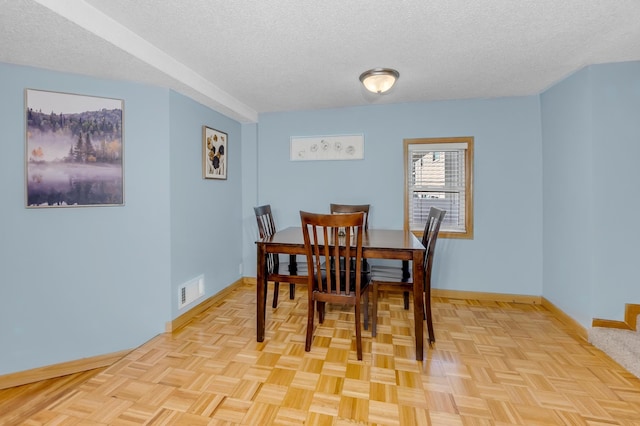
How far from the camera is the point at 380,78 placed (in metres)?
2.49

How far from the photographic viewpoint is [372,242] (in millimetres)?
2445

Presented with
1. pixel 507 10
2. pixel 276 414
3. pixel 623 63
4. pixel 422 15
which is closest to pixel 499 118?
pixel 623 63

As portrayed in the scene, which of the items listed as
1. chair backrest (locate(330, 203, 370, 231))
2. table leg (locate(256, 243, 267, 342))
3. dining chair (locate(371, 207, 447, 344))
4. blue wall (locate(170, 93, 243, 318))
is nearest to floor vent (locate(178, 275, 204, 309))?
blue wall (locate(170, 93, 243, 318))

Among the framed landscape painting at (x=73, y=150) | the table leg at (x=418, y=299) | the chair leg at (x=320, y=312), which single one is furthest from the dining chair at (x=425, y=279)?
the framed landscape painting at (x=73, y=150)

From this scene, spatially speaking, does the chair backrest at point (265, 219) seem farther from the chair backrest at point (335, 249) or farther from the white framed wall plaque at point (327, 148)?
the white framed wall plaque at point (327, 148)

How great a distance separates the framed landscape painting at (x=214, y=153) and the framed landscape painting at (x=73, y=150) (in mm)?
792

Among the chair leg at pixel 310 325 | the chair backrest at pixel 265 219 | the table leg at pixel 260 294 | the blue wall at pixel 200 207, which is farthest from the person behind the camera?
the chair backrest at pixel 265 219

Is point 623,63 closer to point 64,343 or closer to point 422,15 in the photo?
point 422,15

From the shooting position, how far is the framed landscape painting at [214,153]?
3.16 m

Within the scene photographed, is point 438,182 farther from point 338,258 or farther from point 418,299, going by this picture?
point 338,258

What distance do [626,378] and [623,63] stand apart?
7.34 ft

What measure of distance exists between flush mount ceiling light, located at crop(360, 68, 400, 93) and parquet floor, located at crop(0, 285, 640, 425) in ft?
6.66

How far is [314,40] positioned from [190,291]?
2.38 meters

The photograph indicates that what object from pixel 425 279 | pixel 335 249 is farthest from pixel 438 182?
pixel 335 249
